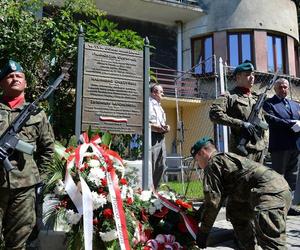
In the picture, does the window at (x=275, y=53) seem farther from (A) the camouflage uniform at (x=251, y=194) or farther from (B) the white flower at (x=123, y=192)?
(B) the white flower at (x=123, y=192)

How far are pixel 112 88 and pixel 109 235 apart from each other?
88.8 inches

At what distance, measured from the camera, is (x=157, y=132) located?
240 inches

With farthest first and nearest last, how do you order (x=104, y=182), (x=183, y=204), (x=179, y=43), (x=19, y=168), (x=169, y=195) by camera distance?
(x=179, y=43), (x=169, y=195), (x=183, y=204), (x=104, y=182), (x=19, y=168)

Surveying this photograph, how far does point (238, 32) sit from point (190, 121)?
4.74 m

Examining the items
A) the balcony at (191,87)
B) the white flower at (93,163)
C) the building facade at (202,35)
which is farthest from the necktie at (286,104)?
the building facade at (202,35)

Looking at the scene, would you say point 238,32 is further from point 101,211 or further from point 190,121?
point 101,211

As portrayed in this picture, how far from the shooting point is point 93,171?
3.80 metres

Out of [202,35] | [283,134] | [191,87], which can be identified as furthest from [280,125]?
[202,35]

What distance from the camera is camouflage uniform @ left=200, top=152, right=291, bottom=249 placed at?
11.2 ft

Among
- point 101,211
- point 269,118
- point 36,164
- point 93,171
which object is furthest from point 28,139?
point 269,118

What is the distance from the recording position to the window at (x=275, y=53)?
1798 centimetres

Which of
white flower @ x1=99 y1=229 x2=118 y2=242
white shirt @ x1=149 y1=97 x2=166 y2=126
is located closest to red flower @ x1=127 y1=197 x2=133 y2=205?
white flower @ x1=99 y1=229 x2=118 y2=242

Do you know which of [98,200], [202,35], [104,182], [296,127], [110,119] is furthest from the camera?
[202,35]

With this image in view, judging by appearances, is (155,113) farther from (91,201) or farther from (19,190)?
(19,190)
